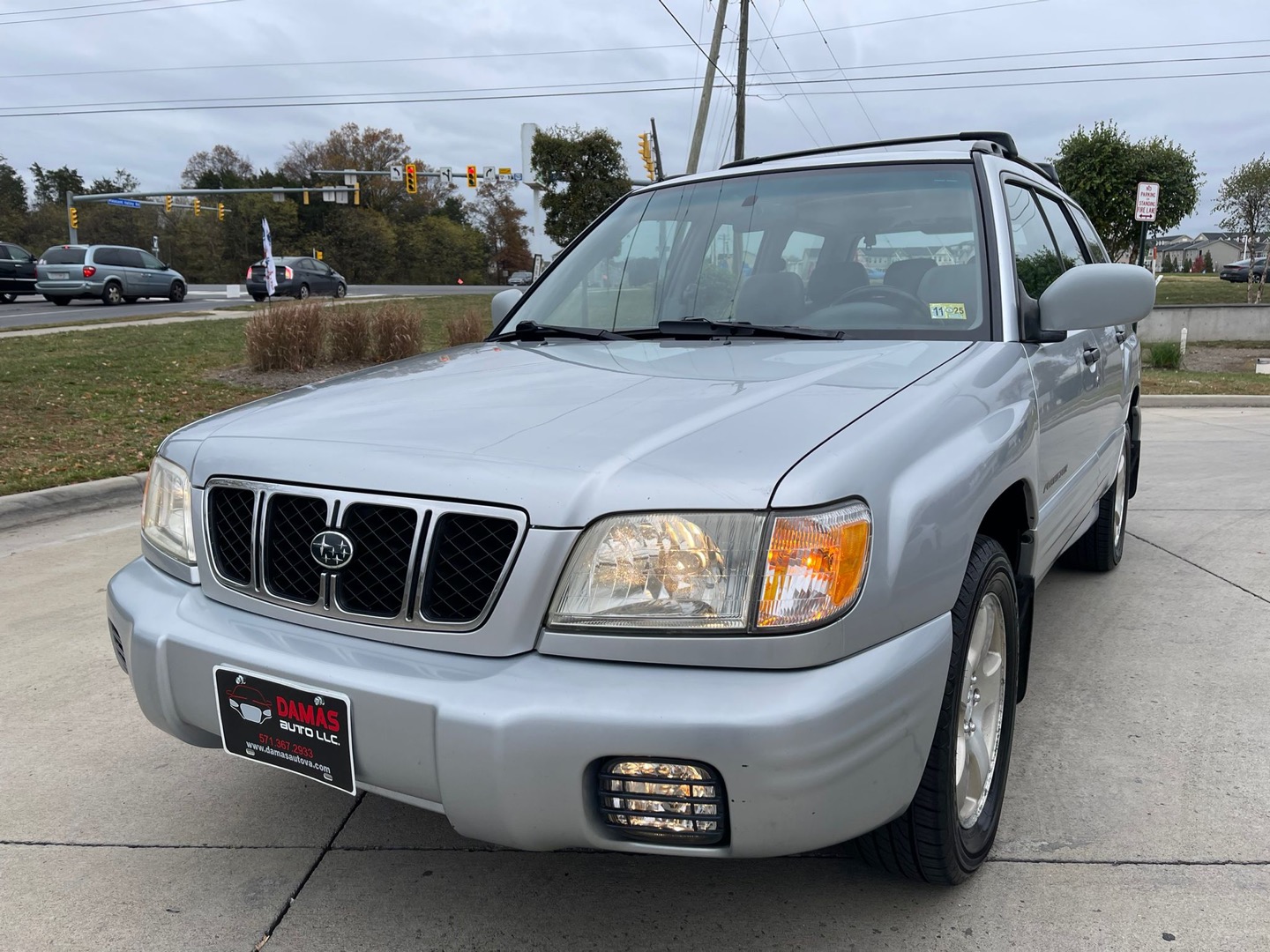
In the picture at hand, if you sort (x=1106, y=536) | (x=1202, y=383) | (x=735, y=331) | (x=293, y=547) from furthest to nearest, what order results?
(x=1202, y=383)
(x=1106, y=536)
(x=735, y=331)
(x=293, y=547)

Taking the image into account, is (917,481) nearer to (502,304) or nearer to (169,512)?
(169,512)

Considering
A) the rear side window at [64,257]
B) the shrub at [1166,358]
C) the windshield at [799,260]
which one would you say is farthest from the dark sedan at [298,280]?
the windshield at [799,260]

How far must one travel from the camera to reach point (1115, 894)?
2.31 meters

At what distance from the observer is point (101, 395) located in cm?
1051

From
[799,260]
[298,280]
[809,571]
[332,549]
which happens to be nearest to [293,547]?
[332,549]

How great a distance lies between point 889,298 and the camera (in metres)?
2.98

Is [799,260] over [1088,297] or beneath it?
over

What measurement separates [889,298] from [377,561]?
1.73m

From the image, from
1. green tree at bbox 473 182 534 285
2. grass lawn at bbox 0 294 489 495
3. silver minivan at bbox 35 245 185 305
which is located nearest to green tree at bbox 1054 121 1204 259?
grass lawn at bbox 0 294 489 495

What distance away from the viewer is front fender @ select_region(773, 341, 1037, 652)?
181 centimetres

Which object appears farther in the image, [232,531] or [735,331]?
[735,331]

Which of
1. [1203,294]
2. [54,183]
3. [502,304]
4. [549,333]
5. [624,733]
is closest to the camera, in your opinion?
[624,733]

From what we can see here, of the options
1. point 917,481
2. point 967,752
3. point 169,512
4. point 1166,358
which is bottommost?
point 1166,358

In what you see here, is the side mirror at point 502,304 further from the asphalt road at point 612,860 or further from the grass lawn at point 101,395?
the grass lawn at point 101,395
